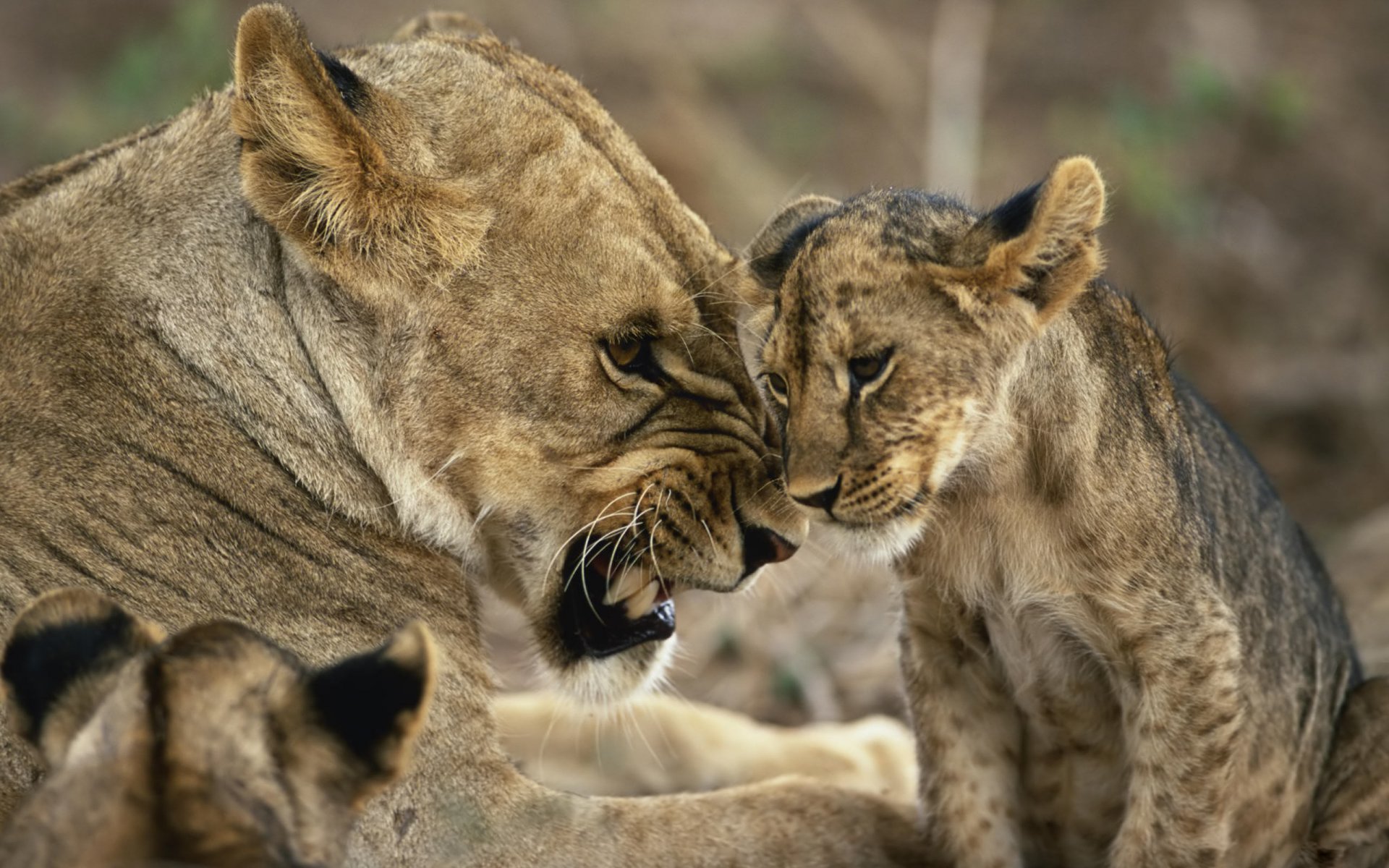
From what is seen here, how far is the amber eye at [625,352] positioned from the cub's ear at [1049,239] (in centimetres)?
79

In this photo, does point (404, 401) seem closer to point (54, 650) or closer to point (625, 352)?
point (625, 352)

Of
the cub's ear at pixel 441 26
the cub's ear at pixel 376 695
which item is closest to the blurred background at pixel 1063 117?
the cub's ear at pixel 441 26

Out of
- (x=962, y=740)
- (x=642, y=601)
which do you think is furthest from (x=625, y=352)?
(x=962, y=740)

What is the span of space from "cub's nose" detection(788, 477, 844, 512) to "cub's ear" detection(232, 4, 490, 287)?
0.93 meters

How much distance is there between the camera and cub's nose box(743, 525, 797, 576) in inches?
146

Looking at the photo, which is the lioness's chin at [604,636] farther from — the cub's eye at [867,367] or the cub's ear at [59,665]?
the cub's ear at [59,665]

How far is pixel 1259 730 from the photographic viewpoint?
3.85 m

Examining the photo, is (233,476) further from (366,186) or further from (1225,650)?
(1225,650)

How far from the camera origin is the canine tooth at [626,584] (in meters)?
3.78

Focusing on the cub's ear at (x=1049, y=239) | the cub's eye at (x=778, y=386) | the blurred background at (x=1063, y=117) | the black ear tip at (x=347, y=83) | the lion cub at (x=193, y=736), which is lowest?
the lion cub at (x=193, y=736)

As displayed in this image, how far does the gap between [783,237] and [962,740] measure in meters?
1.22

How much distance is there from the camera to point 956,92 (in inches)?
410

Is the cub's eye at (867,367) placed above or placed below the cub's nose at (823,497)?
above

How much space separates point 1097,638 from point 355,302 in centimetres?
174
